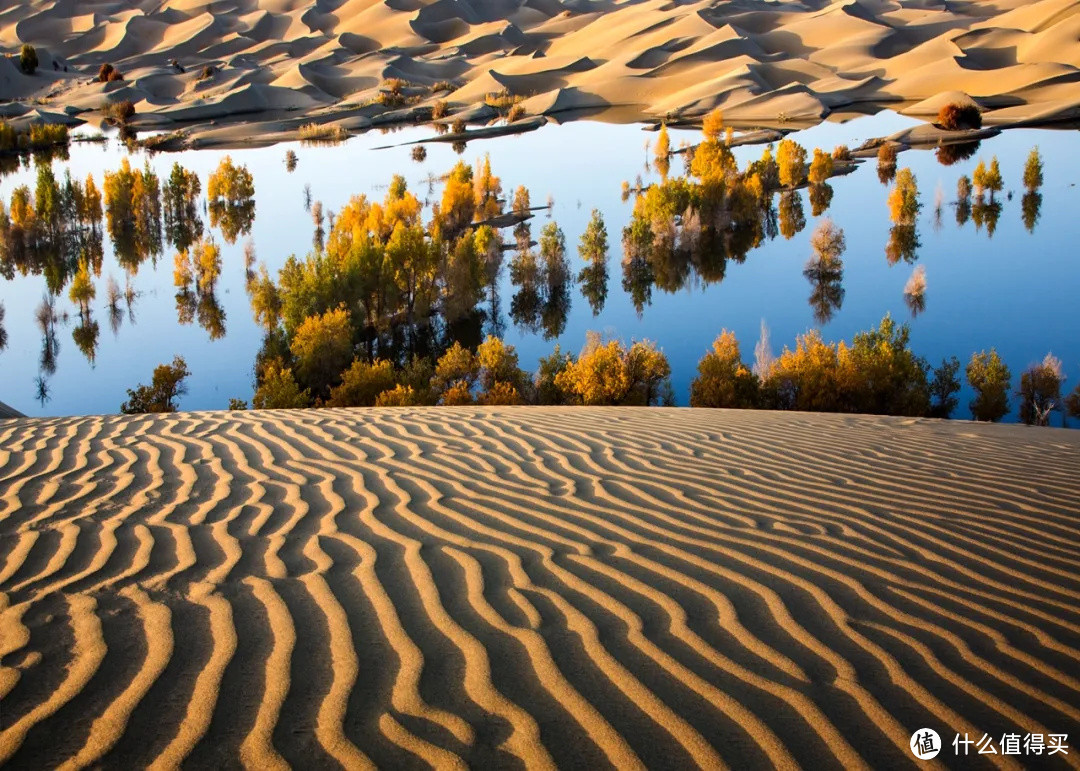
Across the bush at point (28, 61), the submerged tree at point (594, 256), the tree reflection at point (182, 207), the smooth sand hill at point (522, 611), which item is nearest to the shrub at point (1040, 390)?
the smooth sand hill at point (522, 611)

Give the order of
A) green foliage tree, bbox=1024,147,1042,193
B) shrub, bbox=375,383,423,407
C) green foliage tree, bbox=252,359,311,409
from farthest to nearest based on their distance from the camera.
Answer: green foliage tree, bbox=1024,147,1042,193
green foliage tree, bbox=252,359,311,409
shrub, bbox=375,383,423,407

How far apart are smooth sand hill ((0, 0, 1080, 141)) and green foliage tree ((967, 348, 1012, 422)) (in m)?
29.1

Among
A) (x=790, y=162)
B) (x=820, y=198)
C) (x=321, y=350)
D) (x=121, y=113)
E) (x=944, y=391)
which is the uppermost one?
(x=121, y=113)

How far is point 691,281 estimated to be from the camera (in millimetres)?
26062

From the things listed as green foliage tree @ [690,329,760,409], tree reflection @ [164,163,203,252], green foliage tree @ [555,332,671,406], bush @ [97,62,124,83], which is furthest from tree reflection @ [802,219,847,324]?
bush @ [97,62,124,83]

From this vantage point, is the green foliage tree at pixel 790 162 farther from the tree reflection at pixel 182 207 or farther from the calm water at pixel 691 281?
the tree reflection at pixel 182 207

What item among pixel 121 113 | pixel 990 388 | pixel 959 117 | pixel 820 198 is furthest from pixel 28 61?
pixel 990 388

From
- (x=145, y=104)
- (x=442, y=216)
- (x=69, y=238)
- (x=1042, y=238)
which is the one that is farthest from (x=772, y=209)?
(x=145, y=104)

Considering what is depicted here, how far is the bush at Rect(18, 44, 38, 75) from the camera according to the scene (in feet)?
190

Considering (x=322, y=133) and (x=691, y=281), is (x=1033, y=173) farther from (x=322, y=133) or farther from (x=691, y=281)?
(x=322, y=133)

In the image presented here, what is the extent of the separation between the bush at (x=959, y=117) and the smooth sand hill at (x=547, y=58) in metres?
2.03

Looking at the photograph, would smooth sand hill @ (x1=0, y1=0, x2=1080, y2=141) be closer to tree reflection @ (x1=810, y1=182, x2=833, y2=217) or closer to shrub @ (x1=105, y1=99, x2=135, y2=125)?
shrub @ (x1=105, y1=99, x2=135, y2=125)

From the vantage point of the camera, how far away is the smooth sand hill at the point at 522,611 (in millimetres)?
2617

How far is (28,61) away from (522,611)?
68.4m
